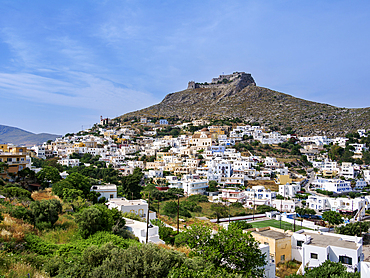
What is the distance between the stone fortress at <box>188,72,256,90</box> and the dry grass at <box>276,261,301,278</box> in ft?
334

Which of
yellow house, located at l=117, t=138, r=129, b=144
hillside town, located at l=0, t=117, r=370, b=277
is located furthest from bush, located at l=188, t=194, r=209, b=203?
yellow house, located at l=117, t=138, r=129, b=144

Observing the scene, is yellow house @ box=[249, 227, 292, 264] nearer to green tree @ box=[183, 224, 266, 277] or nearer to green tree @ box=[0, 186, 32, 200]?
green tree @ box=[183, 224, 266, 277]

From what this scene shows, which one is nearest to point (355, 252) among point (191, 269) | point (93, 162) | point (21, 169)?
point (191, 269)

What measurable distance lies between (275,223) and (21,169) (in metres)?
26.2

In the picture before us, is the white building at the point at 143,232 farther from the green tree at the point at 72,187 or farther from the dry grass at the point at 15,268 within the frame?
the dry grass at the point at 15,268

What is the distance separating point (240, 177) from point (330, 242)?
2778 centimetres

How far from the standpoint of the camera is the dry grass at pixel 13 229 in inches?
310

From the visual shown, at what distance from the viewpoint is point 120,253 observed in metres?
6.48

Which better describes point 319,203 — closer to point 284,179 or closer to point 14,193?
point 284,179

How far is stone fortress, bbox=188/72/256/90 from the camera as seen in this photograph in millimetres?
116519

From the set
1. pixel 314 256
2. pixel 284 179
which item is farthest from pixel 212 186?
pixel 314 256

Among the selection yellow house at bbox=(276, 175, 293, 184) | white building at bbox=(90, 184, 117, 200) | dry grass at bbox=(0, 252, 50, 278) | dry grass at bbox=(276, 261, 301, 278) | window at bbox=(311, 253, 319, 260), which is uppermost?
dry grass at bbox=(0, 252, 50, 278)

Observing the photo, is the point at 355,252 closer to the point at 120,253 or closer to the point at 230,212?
the point at 120,253

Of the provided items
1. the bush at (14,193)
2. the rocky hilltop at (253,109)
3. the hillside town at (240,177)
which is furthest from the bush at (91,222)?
the rocky hilltop at (253,109)
